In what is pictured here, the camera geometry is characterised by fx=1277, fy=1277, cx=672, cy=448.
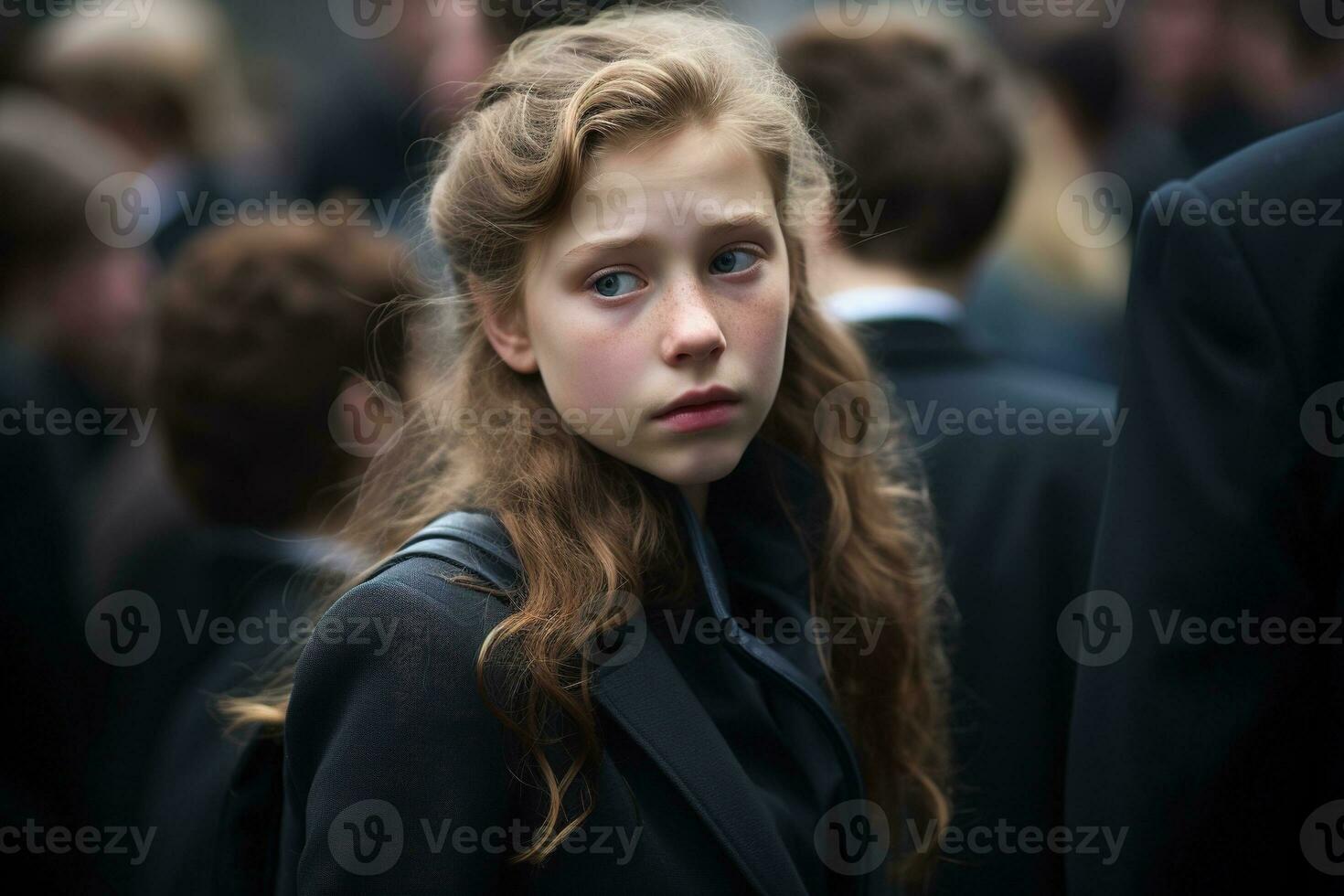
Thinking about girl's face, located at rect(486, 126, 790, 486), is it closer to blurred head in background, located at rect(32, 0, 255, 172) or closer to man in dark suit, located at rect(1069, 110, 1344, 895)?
man in dark suit, located at rect(1069, 110, 1344, 895)

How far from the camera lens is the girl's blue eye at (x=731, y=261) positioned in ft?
5.41

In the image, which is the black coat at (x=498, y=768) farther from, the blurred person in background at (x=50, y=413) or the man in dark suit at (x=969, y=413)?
the blurred person in background at (x=50, y=413)

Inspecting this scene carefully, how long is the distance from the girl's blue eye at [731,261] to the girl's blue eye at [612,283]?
111 millimetres

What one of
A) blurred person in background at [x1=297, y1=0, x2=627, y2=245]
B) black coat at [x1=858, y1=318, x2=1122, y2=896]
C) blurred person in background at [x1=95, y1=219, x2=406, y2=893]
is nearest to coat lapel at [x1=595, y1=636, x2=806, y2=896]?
black coat at [x1=858, y1=318, x2=1122, y2=896]

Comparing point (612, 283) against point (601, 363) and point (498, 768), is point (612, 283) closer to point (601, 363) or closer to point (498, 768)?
point (601, 363)

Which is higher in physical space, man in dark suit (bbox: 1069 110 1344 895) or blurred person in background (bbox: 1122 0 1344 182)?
blurred person in background (bbox: 1122 0 1344 182)

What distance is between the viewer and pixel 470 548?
161 centimetres

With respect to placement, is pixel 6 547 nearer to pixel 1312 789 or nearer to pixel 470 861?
pixel 470 861

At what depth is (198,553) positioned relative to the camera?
2.59 metres

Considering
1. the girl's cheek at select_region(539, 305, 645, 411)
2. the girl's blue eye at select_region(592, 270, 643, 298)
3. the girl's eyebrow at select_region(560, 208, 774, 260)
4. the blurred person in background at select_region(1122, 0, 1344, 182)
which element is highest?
the blurred person in background at select_region(1122, 0, 1344, 182)

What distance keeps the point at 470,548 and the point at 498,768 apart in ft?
0.90

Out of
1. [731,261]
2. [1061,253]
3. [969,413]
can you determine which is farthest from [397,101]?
[731,261]

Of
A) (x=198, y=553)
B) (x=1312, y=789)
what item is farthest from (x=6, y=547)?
(x=1312, y=789)

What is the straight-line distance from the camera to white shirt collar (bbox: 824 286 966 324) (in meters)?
2.53
